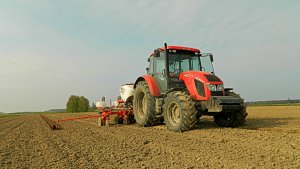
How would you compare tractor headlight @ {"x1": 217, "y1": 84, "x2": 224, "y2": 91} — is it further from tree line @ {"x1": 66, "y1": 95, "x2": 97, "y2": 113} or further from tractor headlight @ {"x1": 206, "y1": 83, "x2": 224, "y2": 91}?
tree line @ {"x1": 66, "y1": 95, "x2": 97, "y2": 113}

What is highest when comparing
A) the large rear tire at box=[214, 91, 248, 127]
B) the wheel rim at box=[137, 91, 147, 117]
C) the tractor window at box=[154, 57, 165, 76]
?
the tractor window at box=[154, 57, 165, 76]

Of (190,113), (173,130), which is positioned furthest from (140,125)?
(190,113)

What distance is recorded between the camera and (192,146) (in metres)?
5.61

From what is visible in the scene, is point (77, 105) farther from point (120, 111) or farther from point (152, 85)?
point (152, 85)

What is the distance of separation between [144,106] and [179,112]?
8.93 ft

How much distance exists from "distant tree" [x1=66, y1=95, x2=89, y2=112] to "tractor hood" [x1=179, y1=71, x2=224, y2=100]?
181ft

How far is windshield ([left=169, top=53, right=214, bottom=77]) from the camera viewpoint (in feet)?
31.3

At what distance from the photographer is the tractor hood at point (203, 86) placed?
8.18 meters

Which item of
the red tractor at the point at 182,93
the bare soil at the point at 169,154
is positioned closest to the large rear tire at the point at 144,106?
the red tractor at the point at 182,93

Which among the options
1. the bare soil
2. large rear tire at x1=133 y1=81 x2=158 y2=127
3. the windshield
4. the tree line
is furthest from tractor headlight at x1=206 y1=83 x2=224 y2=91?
the tree line

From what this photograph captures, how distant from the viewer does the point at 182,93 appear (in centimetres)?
827

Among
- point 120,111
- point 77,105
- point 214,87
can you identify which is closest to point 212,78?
point 214,87

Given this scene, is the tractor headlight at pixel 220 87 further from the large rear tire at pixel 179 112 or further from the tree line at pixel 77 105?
the tree line at pixel 77 105

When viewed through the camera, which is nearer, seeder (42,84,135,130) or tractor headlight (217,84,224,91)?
tractor headlight (217,84,224,91)
